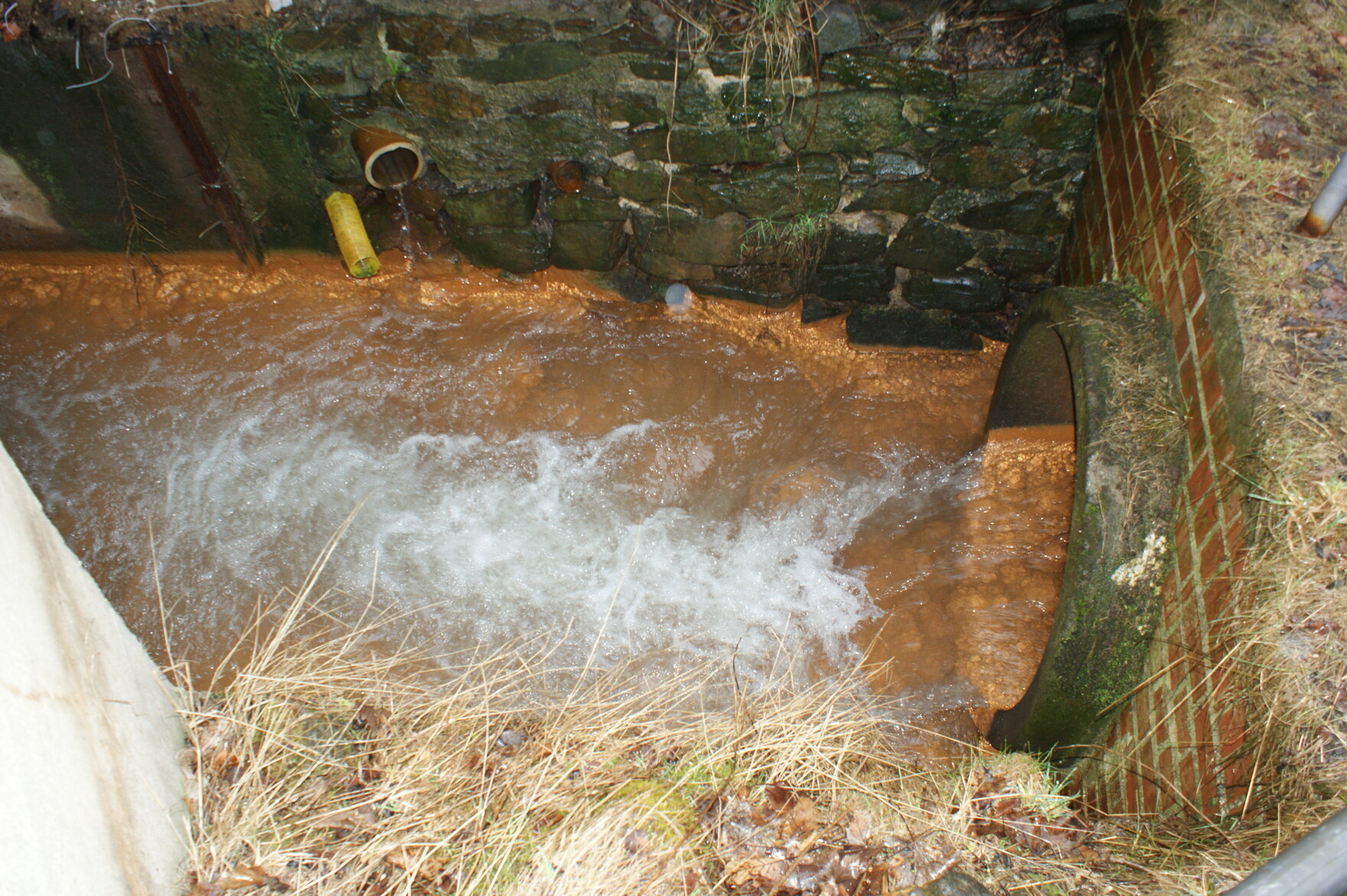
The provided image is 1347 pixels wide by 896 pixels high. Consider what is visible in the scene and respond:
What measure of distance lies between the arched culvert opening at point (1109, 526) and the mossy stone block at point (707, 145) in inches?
62.9

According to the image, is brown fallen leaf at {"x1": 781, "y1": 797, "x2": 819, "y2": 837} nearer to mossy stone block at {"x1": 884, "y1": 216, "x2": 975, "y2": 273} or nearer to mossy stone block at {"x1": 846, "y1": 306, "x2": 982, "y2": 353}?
mossy stone block at {"x1": 846, "y1": 306, "x2": 982, "y2": 353}

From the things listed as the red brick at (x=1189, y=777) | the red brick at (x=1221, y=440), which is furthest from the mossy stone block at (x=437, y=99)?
the red brick at (x=1189, y=777)

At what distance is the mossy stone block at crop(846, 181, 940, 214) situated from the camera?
3393 mm

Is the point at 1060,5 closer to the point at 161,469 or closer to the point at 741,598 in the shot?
the point at 741,598

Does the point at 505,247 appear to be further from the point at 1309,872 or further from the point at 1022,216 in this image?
the point at 1309,872

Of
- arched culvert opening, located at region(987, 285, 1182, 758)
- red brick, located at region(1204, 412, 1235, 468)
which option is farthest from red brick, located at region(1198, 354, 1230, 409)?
arched culvert opening, located at region(987, 285, 1182, 758)

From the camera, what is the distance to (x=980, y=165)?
10.8ft

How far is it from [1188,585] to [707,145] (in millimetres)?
2545

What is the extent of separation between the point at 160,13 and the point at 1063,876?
4327mm

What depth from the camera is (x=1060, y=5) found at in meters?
2.89

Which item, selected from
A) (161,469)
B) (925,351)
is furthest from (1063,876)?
(161,469)

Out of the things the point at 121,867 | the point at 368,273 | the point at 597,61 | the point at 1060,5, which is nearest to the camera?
the point at 121,867

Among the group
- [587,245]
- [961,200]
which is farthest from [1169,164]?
[587,245]

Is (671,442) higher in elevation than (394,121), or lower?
lower
